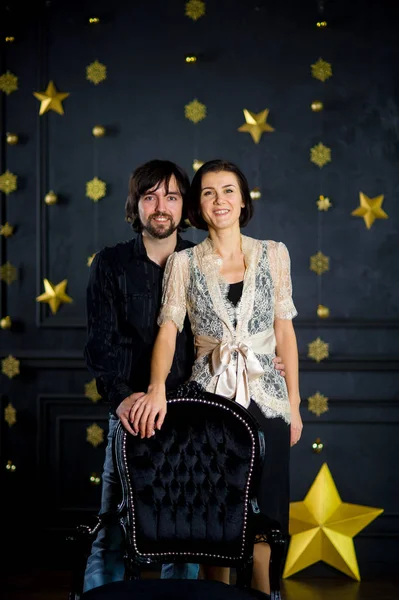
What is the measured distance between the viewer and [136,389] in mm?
2477

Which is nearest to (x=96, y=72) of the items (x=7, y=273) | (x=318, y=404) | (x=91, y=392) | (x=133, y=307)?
(x=7, y=273)

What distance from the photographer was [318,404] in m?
3.60

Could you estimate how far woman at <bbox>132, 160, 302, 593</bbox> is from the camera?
229cm

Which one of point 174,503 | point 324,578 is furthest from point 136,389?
point 324,578

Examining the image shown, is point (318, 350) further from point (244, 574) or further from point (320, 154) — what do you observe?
point (244, 574)

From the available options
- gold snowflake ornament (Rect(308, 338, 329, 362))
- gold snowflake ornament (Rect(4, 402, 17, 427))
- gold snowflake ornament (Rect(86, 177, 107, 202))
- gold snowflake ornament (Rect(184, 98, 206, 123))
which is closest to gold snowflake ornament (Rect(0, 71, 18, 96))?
gold snowflake ornament (Rect(86, 177, 107, 202))

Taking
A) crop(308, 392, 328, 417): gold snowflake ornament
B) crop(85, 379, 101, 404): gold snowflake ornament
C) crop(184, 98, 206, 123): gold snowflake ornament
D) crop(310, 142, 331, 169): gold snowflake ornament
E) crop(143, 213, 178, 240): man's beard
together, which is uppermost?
crop(184, 98, 206, 123): gold snowflake ornament

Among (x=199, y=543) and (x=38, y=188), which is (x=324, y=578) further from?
(x=38, y=188)

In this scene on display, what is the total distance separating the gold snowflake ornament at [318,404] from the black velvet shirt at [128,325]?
1239mm

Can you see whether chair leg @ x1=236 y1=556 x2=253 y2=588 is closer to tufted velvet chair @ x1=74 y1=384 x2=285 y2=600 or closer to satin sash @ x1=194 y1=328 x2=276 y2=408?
tufted velvet chair @ x1=74 y1=384 x2=285 y2=600

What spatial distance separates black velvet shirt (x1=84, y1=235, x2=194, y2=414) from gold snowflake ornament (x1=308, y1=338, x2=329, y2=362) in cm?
120

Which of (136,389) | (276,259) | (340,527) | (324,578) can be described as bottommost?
(324,578)

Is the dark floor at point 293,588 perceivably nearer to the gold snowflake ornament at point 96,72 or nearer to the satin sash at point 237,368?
the satin sash at point 237,368

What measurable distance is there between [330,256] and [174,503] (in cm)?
177
